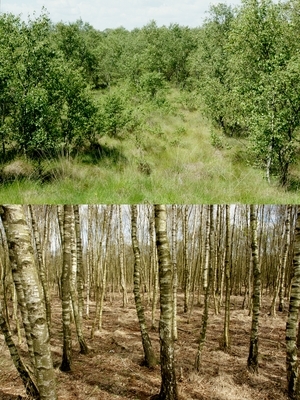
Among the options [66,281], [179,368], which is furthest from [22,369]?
[179,368]

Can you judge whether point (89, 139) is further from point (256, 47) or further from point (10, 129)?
point (256, 47)

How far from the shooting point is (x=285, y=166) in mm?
17453

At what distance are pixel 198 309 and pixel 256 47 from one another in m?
13.6

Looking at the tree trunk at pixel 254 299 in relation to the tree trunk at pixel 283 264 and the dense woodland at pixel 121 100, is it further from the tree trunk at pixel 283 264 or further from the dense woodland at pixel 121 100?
the dense woodland at pixel 121 100

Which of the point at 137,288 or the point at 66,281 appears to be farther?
the point at 137,288

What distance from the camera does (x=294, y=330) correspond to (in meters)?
5.54

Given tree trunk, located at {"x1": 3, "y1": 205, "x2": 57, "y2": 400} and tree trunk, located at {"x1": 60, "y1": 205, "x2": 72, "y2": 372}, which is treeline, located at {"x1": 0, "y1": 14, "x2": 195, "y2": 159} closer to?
tree trunk, located at {"x1": 60, "y1": 205, "x2": 72, "y2": 372}

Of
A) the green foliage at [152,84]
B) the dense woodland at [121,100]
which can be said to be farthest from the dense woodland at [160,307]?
the green foliage at [152,84]

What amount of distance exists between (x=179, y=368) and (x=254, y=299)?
1.45 m

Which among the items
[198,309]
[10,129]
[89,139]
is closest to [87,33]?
[89,139]

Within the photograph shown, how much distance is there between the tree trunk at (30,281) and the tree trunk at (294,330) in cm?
292

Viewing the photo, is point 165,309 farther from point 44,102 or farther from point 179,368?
point 44,102

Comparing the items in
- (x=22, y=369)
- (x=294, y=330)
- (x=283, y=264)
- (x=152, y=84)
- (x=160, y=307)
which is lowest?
(x=22, y=369)

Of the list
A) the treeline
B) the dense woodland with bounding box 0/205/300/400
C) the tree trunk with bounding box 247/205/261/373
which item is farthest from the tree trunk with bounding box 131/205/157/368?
the treeline
